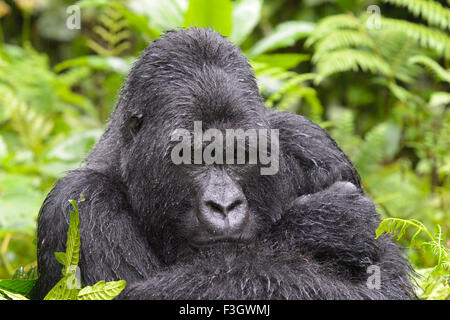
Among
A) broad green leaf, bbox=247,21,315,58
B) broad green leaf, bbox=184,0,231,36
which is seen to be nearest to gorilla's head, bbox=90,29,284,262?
broad green leaf, bbox=184,0,231,36

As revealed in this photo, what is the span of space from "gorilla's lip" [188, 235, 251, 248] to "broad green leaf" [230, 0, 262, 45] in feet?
13.0

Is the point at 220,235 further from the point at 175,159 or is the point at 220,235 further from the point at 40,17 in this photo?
the point at 40,17

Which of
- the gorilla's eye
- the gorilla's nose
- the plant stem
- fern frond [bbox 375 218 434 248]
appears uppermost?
the plant stem

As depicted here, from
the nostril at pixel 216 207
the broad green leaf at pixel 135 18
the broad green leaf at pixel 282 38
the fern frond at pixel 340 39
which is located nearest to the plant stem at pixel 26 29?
the broad green leaf at pixel 135 18

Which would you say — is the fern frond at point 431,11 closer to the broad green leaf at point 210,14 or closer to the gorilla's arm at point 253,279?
the broad green leaf at point 210,14

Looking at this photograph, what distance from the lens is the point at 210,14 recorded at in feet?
19.6

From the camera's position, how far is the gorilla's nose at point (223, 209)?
8.52 ft

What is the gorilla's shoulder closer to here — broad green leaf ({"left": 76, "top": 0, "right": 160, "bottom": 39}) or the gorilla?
the gorilla

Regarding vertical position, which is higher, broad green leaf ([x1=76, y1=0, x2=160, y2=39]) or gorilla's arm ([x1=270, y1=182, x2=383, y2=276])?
broad green leaf ([x1=76, y1=0, x2=160, y2=39])

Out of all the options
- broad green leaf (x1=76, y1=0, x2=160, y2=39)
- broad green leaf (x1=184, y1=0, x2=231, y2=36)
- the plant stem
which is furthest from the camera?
the plant stem

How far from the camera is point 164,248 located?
291 centimetres

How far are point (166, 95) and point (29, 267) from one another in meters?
1.62

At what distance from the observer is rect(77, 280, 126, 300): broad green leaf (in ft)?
7.93

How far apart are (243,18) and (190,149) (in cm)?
417
